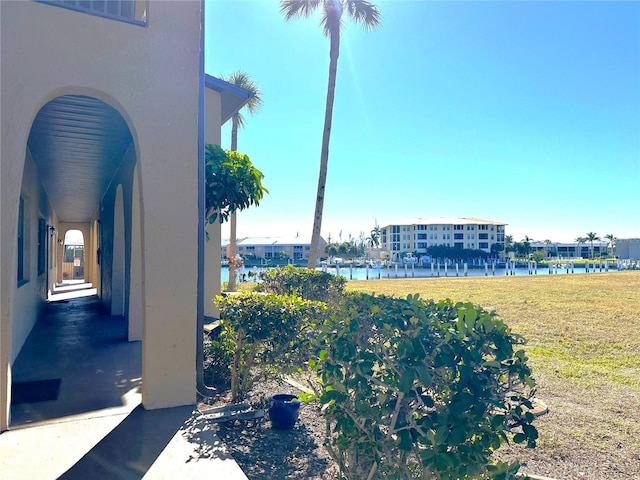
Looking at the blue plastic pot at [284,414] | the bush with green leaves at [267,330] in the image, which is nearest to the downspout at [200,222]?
the bush with green leaves at [267,330]

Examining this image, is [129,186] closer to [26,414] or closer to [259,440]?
[26,414]

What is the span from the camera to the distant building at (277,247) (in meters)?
74.6

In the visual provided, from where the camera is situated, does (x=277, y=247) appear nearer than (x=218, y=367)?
No

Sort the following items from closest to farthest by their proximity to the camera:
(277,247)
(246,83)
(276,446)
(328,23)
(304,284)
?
(276,446), (304,284), (328,23), (246,83), (277,247)

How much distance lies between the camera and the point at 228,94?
29.4 feet

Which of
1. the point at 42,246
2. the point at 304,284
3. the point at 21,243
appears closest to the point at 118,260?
the point at 42,246

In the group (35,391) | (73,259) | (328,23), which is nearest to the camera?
(35,391)

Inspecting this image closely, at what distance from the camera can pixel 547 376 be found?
6406 mm

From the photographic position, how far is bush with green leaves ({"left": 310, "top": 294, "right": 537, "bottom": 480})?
6.51ft

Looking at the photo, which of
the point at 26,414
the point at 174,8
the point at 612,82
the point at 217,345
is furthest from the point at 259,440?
the point at 612,82

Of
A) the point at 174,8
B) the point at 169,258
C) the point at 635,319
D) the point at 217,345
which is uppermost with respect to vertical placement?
the point at 174,8

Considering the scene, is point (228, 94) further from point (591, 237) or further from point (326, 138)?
point (591, 237)

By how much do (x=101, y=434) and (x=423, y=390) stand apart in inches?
112

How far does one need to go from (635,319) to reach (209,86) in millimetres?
12913
